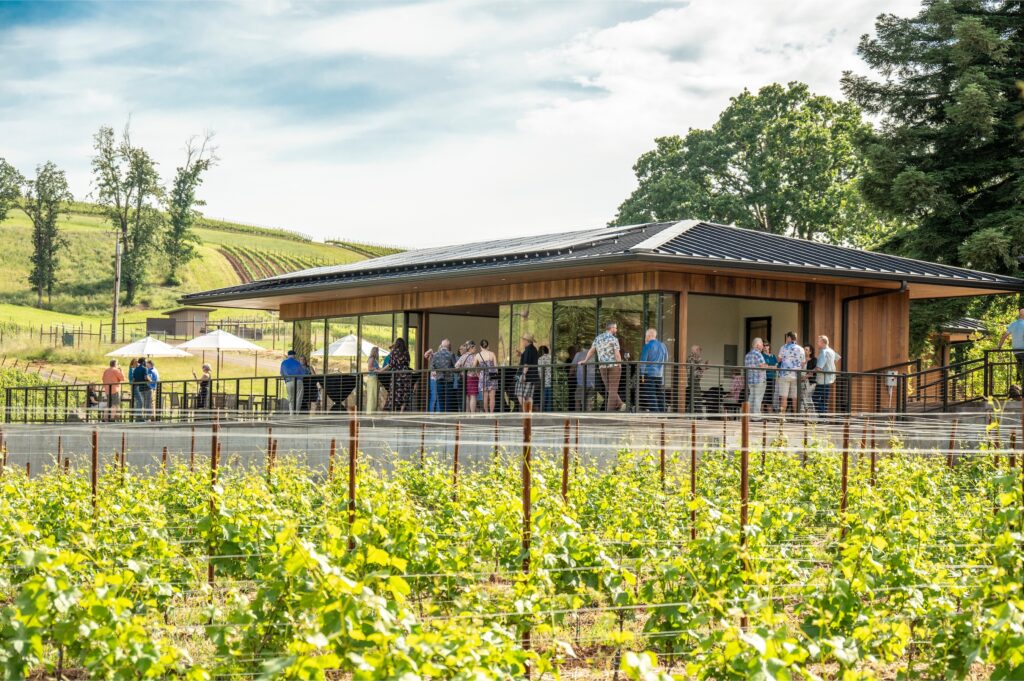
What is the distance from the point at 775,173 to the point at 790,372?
80.9ft

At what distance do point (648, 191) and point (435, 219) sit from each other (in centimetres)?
2453

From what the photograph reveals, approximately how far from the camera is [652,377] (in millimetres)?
16031

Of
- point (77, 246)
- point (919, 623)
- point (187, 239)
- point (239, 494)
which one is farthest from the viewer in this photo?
point (77, 246)

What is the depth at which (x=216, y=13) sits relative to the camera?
29047mm

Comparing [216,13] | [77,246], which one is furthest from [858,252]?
[77,246]

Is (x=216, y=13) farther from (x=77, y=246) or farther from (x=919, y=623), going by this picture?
(x=77, y=246)

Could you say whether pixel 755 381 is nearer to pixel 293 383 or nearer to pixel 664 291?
pixel 664 291

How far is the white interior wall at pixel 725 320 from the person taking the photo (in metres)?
20.7

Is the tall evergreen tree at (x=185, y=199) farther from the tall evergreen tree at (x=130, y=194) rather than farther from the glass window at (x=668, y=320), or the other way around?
the glass window at (x=668, y=320)

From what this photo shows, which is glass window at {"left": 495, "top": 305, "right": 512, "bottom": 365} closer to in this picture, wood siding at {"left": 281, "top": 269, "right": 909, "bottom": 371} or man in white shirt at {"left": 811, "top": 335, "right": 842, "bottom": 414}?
wood siding at {"left": 281, "top": 269, "right": 909, "bottom": 371}

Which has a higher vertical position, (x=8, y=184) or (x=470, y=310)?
(x=8, y=184)

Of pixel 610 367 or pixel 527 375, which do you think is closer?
pixel 610 367

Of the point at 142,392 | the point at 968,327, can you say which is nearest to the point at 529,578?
the point at 142,392

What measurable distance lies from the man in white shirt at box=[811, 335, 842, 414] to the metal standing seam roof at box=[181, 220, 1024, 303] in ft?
3.86
